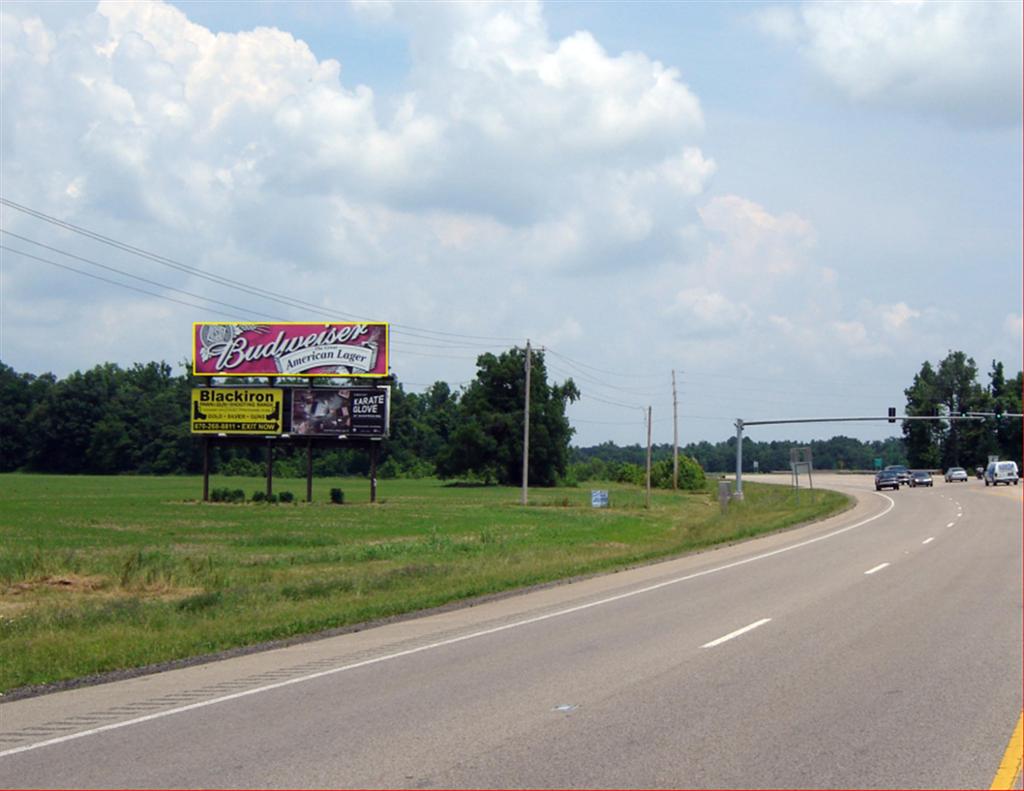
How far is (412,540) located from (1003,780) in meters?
34.0

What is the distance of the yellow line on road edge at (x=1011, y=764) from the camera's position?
25.8 feet

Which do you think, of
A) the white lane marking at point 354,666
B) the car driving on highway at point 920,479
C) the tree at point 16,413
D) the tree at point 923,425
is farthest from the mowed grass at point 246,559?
the tree at point 923,425

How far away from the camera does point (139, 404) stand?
78.5 m

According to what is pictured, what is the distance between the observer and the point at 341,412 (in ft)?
209

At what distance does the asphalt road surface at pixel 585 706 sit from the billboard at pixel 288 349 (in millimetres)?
45623

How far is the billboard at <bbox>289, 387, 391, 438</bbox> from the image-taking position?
208 feet

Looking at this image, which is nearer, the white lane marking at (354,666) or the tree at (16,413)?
the white lane marking at (354,666)

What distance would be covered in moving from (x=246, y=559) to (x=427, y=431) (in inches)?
5785

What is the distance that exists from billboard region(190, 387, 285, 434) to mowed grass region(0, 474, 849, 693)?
4.31 meters

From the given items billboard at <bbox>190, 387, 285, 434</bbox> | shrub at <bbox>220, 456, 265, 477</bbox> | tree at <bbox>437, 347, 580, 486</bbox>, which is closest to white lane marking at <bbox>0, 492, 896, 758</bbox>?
billboard at <bbox>190, 387, 285, 434</bbox>

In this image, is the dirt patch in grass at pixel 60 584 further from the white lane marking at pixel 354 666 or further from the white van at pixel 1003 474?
the white van at pixel 1003 474

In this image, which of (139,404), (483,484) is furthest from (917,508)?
(483,484)

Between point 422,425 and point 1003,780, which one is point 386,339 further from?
point 422,425

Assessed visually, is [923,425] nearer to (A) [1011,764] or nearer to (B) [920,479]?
(B) [920,479]
